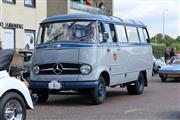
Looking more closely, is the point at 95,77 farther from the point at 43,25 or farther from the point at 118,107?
the point at 43,25

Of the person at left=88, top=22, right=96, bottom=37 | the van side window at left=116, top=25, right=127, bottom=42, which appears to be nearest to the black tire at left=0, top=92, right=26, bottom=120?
the person at left=88, top=22, right=96, bottom=37

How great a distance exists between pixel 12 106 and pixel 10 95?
26 centimetres

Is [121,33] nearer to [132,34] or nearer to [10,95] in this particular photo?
[132,34]

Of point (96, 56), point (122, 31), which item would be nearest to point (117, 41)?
point (122, 31)

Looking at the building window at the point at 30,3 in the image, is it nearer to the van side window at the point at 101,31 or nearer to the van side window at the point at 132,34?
the van side window at the point at 132,34

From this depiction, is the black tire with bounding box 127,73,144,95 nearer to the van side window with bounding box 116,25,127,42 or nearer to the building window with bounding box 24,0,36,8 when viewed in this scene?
the van side window with bounding box 116,25,127,42

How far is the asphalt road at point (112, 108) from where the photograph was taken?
1103 cm

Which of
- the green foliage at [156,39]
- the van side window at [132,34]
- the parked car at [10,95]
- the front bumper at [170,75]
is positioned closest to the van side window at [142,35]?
the van side window at [132,34]

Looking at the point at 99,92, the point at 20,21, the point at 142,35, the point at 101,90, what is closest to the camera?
the point at 99,92

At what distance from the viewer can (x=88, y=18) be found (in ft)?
45.1

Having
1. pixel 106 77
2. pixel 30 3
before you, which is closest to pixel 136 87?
pixel 106 77

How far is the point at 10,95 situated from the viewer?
883 cm

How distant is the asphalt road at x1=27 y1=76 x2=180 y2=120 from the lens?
11.0 metres

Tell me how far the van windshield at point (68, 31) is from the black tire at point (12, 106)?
15.1 feet
